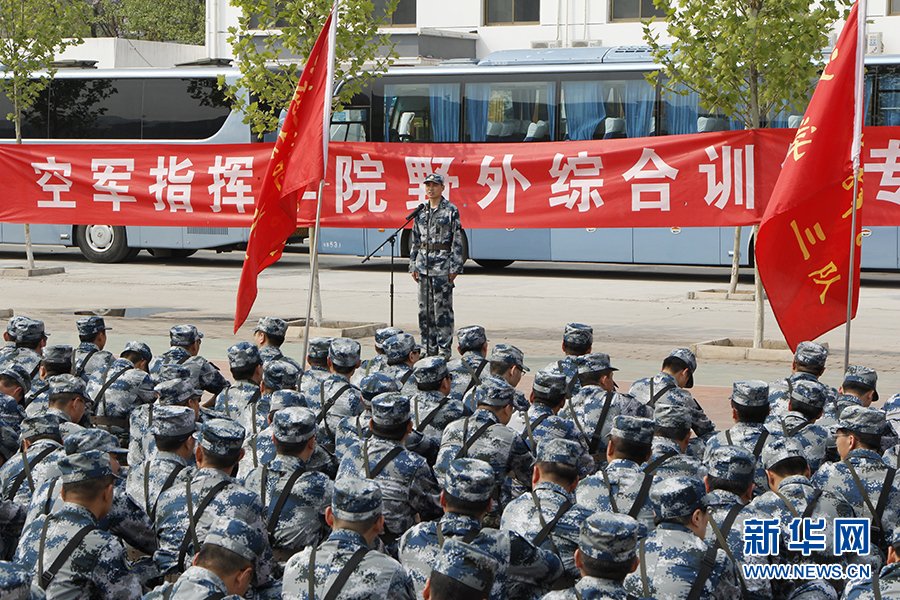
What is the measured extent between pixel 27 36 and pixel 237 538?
17061 millimetres

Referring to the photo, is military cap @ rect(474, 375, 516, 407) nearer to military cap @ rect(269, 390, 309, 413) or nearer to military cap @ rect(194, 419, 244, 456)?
military cap @ rect(269, 390, 309, 413)

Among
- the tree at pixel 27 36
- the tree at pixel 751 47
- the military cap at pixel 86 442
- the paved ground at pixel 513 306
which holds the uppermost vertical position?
the tree at pixel 27 36

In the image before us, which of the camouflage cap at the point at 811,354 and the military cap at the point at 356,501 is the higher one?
the camouflage cap at the point at 811,354

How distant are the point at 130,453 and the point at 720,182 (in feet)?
21.1

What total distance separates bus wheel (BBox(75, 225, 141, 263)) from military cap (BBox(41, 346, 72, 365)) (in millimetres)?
16339

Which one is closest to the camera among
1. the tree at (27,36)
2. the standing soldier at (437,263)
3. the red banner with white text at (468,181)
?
the red banner with white text at (468,181)

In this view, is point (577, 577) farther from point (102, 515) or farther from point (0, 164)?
point (0, 164)

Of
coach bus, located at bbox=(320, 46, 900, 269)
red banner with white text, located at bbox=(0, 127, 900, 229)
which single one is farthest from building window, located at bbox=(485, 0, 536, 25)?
red banner with white text, located at bbox=(0, 127, 900, 229)

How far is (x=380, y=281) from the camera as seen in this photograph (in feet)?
66.9

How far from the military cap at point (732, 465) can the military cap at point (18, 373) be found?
4.67 meters

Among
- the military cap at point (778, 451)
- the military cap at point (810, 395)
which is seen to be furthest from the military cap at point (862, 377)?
the military cap at point (778, 451)

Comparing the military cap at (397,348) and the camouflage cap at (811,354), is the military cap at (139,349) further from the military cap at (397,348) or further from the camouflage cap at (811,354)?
the camouflage cap at (811,354)

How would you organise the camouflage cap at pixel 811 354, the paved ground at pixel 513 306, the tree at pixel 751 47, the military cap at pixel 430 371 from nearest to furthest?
the military cap at pixel 430 371, the camouflage cap at pixel 811 354, the tree at pixel 751 47, the paved ground at pixel 513 306

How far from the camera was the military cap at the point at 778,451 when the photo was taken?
518 cm
